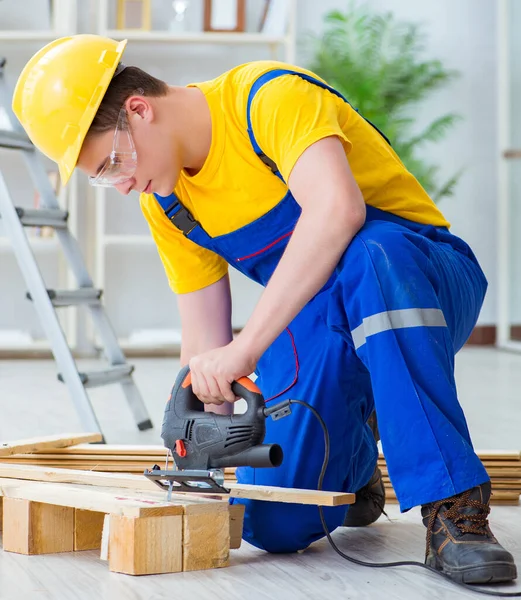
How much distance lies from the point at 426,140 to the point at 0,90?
3.54 meters

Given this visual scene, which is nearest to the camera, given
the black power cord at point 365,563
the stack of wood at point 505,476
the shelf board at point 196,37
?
the black power cord at point 365,563

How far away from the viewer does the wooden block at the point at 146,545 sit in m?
1.41

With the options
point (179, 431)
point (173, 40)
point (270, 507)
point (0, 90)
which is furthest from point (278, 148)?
point (173, 40)

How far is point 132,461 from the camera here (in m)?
2.00

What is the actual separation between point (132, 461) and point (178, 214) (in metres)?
0.57

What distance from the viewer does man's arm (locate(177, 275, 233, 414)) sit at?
189 centimetres

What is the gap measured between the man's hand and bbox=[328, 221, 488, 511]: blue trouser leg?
0.18 m

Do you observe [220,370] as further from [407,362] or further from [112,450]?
[112,450]

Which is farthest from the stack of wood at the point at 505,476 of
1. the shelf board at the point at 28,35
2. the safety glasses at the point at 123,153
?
the shelf board at the point at 28,35

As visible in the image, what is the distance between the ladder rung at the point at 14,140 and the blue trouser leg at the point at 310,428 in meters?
1.71

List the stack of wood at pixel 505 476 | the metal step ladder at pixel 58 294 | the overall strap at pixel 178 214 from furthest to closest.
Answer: the metal step ladder at pixel 58 294 < the stack of wood at pixel 505 476 < the overall strap at pixel 178 214

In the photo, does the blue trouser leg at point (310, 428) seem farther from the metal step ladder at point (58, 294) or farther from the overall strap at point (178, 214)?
the metal step ladder at point (58, 294)

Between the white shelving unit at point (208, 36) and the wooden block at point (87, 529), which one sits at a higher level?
the white shelving unit at point (208, 36)

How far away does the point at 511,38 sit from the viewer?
227 inches
